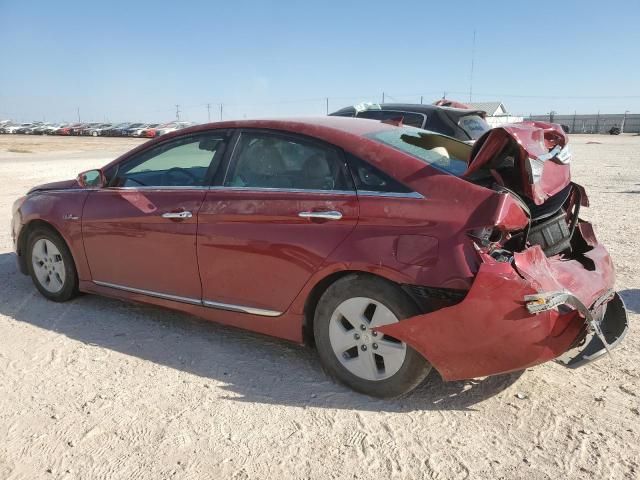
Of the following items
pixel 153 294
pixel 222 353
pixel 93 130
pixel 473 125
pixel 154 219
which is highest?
pixel 473 125

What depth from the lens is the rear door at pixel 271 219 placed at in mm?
3328

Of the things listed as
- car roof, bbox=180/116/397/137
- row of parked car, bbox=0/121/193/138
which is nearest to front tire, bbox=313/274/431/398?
car roof, bbox=180/116/397/137

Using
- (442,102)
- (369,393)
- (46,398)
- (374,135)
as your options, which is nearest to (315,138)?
(374,135)

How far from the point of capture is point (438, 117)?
919 centimetres

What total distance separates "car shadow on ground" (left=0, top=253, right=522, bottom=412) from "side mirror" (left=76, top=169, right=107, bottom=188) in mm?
1040

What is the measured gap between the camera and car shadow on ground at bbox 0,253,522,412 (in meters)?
3.29

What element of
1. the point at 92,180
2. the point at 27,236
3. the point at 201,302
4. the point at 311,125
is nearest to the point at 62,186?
Answer: the point at 92,180

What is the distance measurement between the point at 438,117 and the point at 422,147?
5.89 metres

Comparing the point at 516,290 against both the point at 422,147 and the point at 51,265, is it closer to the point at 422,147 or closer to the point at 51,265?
the point at 422,147

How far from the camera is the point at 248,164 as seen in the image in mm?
3795

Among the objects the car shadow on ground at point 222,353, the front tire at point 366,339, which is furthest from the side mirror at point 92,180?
the front tire at point 366,339

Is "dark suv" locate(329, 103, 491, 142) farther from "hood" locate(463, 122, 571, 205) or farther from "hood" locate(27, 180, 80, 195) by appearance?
"hood" locate(463, 122, 571, 205)

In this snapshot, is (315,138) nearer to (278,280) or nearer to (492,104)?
(278,280)

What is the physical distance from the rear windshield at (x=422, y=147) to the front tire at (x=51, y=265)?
2845 mm
